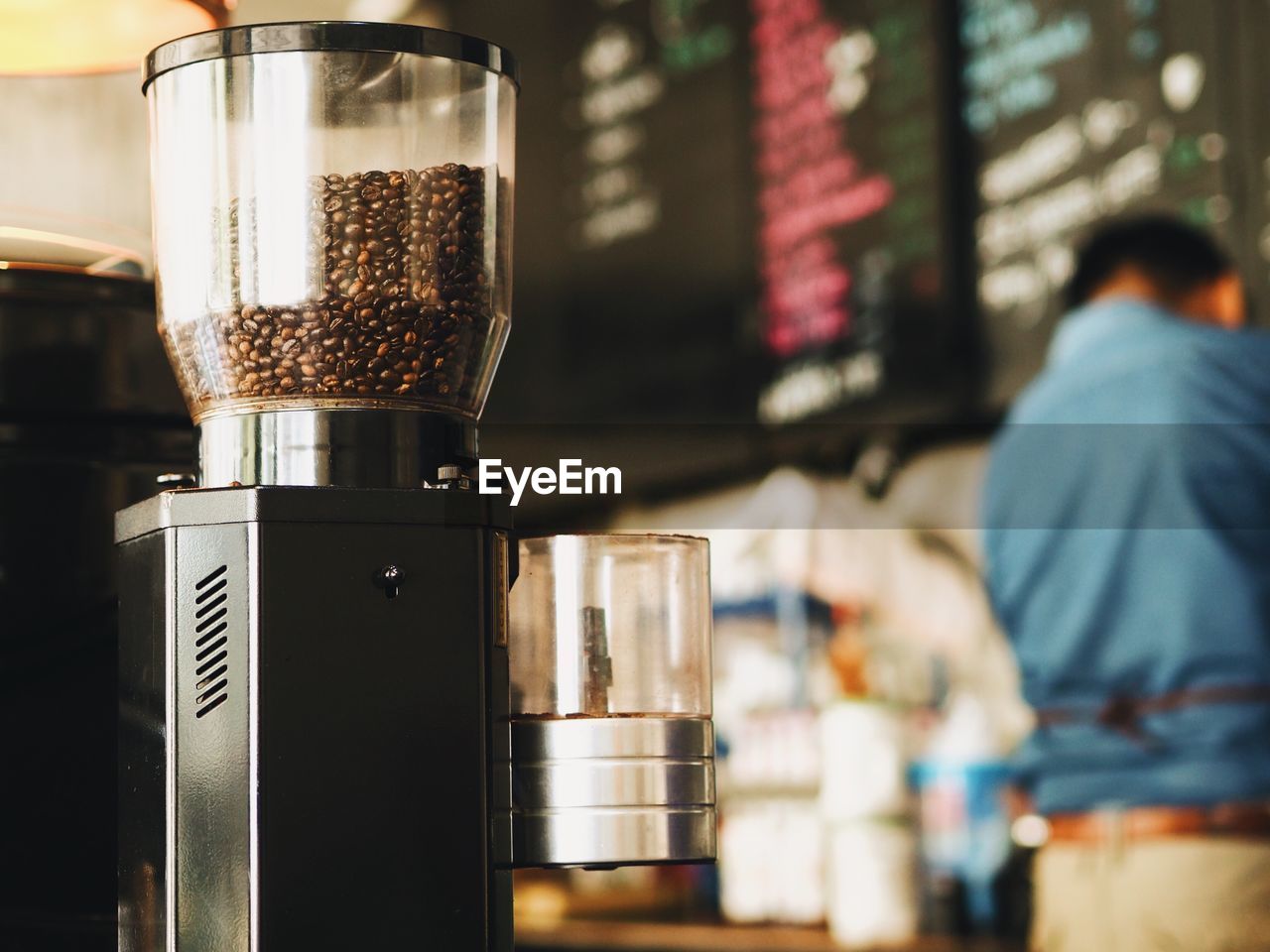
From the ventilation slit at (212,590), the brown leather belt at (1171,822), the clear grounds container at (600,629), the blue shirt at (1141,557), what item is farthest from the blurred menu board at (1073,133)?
the ventilation slit at (212,590)

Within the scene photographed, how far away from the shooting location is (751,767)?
278 centimetres

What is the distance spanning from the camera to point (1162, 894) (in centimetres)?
193

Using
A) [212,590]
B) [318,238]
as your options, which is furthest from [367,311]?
[212,590]

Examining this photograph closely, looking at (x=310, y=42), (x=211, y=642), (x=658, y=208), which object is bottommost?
(x=211, y=642)

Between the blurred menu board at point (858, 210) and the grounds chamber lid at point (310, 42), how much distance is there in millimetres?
1805

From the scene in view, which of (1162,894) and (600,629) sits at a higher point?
(600,629)

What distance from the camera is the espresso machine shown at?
70 centimetres

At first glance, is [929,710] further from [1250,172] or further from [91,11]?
[91,11]

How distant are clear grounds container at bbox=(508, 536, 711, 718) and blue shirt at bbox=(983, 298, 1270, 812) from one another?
124 centimetres

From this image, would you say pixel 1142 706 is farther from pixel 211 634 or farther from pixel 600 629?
pixel 211 634

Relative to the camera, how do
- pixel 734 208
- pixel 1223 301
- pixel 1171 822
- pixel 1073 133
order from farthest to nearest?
pixel 734 208
pixel 1073 133
pixel 1223 301
pixel 1171 822

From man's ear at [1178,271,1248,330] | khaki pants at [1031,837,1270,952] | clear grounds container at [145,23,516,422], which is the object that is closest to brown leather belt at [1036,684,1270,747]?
khaki pants at [1031,837,1270,952]

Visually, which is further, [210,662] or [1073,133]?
[1073,133]

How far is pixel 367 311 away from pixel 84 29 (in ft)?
1.98
